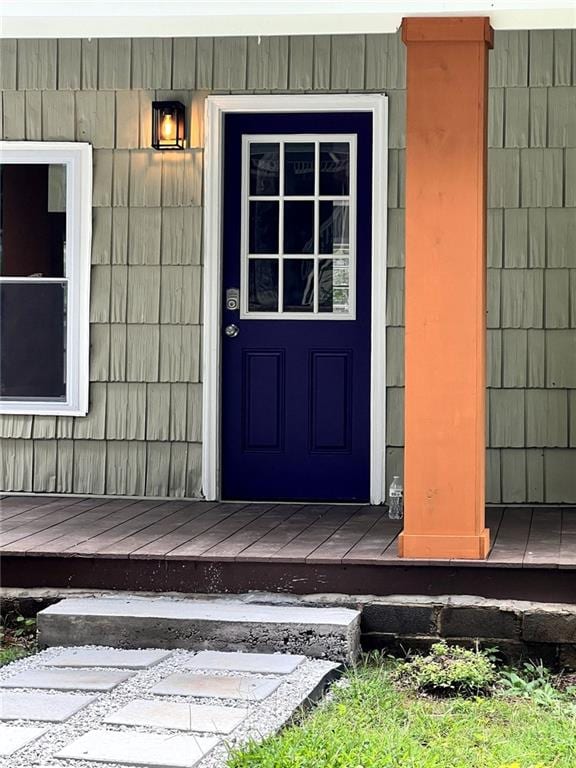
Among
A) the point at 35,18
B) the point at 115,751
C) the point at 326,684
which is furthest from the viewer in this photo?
the point at 35,18

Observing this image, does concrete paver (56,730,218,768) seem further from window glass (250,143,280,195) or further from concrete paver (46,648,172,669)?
window glass (250,143,280,195)

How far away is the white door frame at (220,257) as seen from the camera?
6.08m

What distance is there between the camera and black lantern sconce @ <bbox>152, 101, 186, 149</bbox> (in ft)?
20.2

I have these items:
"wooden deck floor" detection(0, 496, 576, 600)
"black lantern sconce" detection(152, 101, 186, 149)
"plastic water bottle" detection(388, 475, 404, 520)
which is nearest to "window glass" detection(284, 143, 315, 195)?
"black lantern sconce" detection(152, 101, 186, 149)

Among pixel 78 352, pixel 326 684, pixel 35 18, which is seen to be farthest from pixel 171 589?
pixel 35 18

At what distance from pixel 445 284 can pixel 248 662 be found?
160cm

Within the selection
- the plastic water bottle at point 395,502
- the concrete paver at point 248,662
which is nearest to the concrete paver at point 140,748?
the concrete paver at point 248,662

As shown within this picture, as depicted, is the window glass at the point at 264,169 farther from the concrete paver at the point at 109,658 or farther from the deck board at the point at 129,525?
the concrete paver at the point at 109,658

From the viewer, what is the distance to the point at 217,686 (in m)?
3.88

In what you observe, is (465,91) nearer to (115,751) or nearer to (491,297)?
Answer: (491,297)

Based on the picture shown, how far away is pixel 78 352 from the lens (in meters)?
6.34

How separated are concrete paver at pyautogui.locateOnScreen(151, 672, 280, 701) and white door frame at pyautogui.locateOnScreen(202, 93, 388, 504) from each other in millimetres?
2295

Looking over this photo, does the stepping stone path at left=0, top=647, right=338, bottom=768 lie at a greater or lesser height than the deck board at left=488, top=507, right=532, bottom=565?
lesser

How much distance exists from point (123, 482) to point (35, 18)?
2.48 metres
